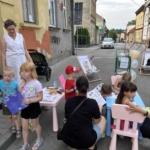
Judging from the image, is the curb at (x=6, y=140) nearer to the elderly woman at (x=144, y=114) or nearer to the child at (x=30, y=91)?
the child at (x=30, y=91)

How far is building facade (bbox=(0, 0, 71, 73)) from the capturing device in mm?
4613

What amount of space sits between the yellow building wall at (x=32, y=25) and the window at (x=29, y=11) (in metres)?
0.17

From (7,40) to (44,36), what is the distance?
4423mm

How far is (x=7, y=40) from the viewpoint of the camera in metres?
3.04

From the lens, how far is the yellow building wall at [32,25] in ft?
14.3

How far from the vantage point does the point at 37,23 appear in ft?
22.4

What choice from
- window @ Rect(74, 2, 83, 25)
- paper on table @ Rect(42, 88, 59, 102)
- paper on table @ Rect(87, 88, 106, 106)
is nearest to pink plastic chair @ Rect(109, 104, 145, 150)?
paper on table @ Rect(87, 88, 106, 106)

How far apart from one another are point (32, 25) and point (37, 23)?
814 millimetres

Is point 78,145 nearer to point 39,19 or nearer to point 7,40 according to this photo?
point 7,40

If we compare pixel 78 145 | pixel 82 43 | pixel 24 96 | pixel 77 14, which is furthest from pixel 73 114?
pixel 82 43

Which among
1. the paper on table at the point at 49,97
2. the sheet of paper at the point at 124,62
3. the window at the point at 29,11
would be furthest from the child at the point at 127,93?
the window at the point at 29,11

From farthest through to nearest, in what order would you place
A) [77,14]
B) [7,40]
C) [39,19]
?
[77,14] → [39,19] → [7,40]

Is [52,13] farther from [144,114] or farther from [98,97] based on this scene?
[144,114]

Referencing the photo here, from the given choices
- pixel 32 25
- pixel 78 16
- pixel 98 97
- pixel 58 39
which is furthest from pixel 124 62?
pixel 78 16
